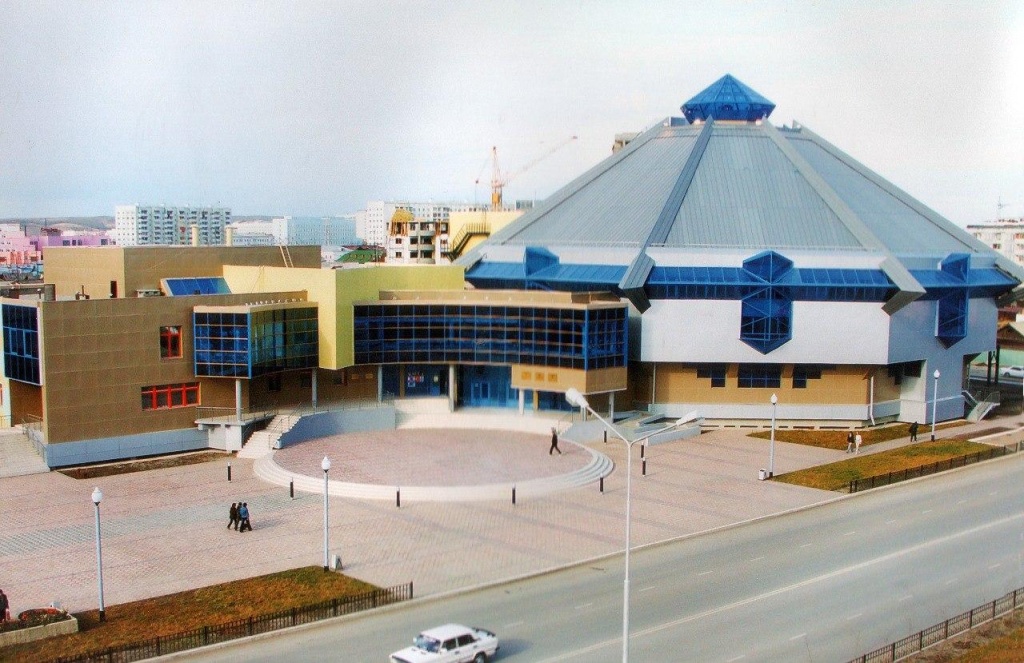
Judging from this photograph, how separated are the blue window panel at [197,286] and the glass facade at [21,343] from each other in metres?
10.8

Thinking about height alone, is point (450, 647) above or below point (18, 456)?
A: below

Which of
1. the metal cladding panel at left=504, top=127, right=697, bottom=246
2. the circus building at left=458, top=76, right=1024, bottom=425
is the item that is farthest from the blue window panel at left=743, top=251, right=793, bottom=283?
the metal cladding panel at left=504, top=127, right=697, bottom=246

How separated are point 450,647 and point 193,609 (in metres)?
10.0

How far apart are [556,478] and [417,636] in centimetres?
2175

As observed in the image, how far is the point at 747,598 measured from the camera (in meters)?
35.3

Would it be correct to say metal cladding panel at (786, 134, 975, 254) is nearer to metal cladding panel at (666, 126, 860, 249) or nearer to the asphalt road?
metal cladding panel at (666, 126, 860, 249)

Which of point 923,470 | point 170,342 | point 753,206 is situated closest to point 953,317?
point 753,206

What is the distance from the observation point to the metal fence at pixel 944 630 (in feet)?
96.8

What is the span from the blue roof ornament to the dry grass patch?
3348 centimetres

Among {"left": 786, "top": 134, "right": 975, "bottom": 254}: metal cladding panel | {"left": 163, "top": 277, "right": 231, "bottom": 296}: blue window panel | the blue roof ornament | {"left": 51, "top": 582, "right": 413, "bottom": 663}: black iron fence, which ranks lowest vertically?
{"left": 51, "top": 582, "right": 413, "bottom": 663}: black iron fence

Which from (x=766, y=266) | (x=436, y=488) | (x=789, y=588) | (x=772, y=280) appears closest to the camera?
(x=789, y=588)

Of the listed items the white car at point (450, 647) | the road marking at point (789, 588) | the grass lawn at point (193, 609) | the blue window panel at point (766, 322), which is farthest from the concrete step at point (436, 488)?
the blue window panel at point (766, 322)

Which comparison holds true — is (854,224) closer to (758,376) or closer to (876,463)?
(758,376)

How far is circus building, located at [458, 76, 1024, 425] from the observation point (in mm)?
68750
